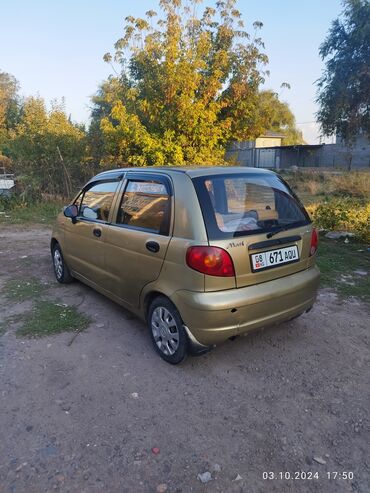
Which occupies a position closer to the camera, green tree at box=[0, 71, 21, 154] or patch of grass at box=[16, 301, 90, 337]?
patch of grass at box=[16, 301, 90, 337]

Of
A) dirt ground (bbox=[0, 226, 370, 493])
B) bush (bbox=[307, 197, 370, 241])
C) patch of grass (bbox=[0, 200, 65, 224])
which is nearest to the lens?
dirt ground (bbox=[0, 226, 370, 493])

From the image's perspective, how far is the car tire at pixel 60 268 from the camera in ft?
16.3

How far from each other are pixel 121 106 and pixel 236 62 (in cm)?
399

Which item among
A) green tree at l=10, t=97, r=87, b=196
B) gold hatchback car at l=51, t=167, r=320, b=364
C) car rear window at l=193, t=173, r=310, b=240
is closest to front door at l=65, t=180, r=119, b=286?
gold hatchback car at l=51, t=167, r=320, b=364

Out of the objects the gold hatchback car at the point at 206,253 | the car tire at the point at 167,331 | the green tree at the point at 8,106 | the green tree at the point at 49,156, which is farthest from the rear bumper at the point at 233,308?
the green tree at the point at 8,106

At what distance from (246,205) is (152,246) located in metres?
0.87

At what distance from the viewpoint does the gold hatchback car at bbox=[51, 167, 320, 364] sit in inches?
107

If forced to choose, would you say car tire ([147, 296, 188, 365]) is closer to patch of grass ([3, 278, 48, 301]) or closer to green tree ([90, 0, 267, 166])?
patch of grass ([3, 278, 48, 301])

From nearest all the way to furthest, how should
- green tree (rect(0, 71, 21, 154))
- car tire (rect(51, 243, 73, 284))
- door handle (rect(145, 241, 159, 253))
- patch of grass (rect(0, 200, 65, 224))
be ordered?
door handle (rect(145, 241, 159, 253)) < car tire (rect(51, 243, 73, 284)) < patch of grass (rect(0, 200, 65, 224)) < green tree (rect(0, 71, 21, 154))

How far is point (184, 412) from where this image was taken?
252 cm

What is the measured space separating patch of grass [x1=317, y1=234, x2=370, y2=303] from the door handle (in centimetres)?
282

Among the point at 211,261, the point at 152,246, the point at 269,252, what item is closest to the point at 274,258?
the point at 269,252

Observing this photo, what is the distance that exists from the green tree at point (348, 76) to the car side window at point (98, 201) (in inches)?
736

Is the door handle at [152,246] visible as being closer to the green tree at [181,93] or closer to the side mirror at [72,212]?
the side mirror at [72,212]
